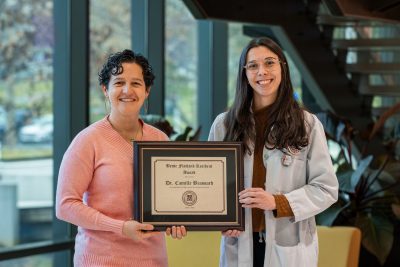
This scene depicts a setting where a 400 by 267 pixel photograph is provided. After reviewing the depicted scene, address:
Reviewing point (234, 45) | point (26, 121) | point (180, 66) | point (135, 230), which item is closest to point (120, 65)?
point (135, 230)

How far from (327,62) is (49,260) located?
2594 mm

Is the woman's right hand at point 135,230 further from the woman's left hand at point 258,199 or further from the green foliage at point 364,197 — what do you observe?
the green foliage at point 364,197

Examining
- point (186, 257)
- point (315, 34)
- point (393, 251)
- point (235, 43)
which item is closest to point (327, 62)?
point (315, 34)

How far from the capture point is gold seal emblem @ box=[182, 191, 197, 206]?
225 cm

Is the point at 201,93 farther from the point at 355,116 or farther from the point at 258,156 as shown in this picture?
the point at 258,156

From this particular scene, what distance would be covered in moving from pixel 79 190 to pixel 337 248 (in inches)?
49.4

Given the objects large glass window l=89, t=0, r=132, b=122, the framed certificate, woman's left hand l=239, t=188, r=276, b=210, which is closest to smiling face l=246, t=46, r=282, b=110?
the framed certificate

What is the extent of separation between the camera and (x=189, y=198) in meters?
2.26

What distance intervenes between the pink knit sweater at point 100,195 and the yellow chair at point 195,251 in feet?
2.68

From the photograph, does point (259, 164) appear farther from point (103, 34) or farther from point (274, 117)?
point (103, 34)

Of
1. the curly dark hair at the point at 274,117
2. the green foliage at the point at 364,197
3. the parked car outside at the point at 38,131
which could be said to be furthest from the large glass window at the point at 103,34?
the curly dark hair at the point at 274,117

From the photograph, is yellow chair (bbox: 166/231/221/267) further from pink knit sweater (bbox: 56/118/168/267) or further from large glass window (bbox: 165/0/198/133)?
large glass window (bbox: 165/0/198/133)

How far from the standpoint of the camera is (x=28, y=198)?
4801mm

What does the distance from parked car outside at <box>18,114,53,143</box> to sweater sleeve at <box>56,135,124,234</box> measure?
271cm
